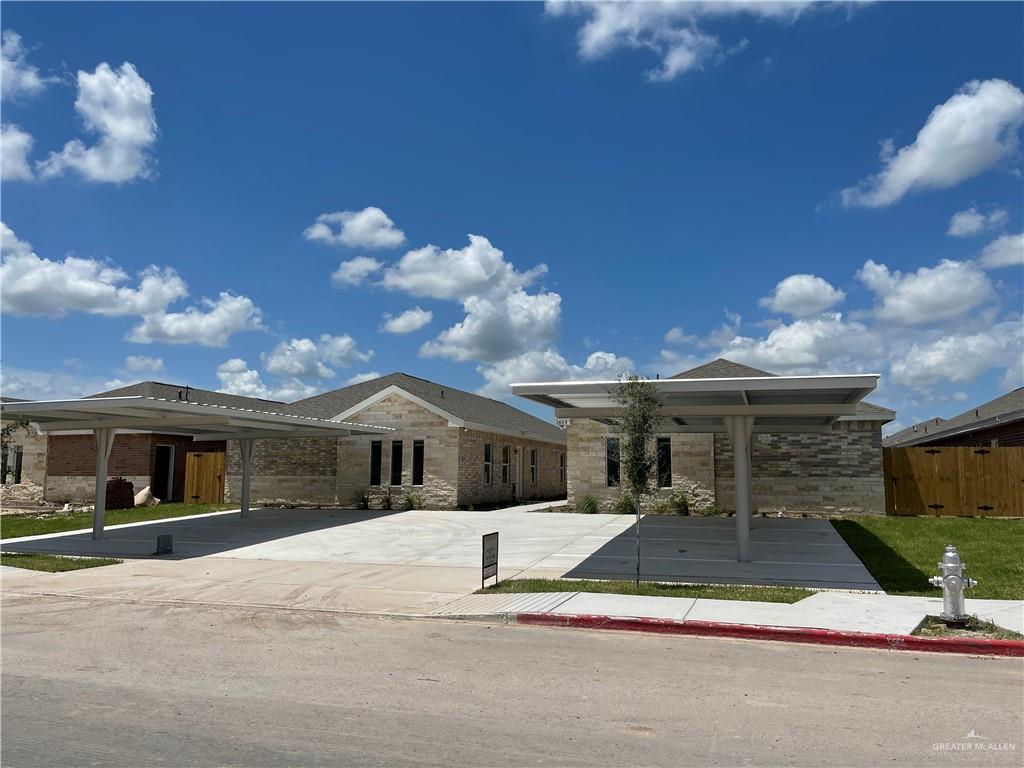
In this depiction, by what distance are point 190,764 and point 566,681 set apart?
335 cm

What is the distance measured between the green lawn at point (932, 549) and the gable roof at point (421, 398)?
13904 millimetres

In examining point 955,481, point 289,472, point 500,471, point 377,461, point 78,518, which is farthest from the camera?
point 500,471

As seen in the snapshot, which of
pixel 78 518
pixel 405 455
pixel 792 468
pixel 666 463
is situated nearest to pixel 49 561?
pixel 78 518

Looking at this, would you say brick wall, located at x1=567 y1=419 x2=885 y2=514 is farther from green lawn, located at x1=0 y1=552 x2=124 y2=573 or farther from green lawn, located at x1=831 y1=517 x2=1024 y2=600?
green lawn, located at x1=0 y1=552 x2=124 y2=573

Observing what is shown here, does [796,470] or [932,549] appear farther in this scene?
[796,470]

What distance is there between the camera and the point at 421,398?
93.3ft

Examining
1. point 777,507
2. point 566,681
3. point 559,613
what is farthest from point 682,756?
point 777,507

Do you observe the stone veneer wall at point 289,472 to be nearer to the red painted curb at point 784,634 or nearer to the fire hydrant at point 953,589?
the red painted curb at point 784,634

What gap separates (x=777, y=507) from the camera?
24.8 metres

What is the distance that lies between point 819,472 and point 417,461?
556 inches

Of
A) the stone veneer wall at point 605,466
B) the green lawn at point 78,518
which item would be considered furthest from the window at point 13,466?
the stone veneer wall at point 605,466

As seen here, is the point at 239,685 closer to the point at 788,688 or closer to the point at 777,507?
the point at 788,688

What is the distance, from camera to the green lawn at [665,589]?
35.7 feet

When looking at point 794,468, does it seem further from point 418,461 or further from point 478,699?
point 478,699
